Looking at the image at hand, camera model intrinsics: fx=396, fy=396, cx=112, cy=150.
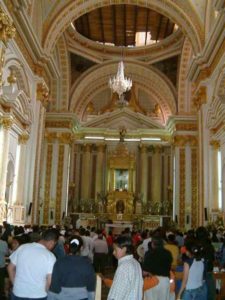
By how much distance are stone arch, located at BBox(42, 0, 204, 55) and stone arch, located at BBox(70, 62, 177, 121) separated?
298 inches

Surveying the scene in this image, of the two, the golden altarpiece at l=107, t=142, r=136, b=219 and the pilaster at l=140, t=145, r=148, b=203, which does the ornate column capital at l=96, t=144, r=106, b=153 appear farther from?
the pilaster at l=140, t=145, r=148, b=203

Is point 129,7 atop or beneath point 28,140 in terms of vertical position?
atop

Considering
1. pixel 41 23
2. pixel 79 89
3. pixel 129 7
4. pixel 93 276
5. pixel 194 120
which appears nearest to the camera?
pixel 93 276

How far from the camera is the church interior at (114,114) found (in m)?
13.3

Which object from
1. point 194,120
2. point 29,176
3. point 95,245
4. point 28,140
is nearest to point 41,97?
point 28,140

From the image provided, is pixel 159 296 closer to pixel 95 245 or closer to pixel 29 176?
pixel 95 245

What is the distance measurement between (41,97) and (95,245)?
24.9 ft

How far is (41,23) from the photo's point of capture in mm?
14969

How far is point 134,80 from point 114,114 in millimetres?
2504

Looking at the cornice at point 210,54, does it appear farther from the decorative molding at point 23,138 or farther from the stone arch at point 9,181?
the stone arch at point 9,181

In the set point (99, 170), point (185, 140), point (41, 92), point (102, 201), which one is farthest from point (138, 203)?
point (41, 92)

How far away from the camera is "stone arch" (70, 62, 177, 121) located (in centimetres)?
2319

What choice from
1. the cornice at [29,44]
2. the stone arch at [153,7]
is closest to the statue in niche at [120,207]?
the cornice at [29,44]

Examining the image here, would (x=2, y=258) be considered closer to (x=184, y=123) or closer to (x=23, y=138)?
(x=23, y=138)
